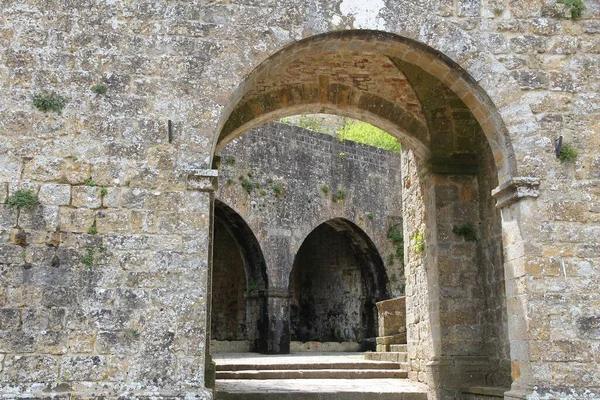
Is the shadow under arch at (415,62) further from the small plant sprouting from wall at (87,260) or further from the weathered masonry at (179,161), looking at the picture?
the small plant sprouting from wall at (87,260)

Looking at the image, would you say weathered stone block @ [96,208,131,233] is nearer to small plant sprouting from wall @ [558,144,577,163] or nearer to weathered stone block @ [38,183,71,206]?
weathered stone block @ [38,183,71,206]

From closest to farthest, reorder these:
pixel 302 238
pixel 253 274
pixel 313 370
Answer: pixel 313 370
pixel 253 274
pixel 302 238

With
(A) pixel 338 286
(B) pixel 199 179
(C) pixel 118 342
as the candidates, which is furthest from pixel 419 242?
(A) pixel 338 286

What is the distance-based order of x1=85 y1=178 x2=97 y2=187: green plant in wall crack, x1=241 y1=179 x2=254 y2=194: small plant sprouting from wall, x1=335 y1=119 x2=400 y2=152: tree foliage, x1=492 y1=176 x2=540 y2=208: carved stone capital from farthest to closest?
x1=335 y1=119 x2=400 y2=152: tree foliage
x1=241 y1=179 x2=254 y2=194: small plant sprouting from wall
x1=492 y1=176 x2=540 y2=208: carved stone capital
x1=85 y1=178 x2=97 y2=187: green plant in wall crack

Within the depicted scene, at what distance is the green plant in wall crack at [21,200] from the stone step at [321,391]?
3.36 m

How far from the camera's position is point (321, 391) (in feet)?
25.5

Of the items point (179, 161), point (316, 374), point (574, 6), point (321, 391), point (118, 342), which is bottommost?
point (321, 391)

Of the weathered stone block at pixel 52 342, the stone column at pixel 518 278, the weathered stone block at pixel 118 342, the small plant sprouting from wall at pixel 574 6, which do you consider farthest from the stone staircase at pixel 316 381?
the small plant sprouting from wall at pixel 574 6

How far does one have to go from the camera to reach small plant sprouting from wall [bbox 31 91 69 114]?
5.23 metres

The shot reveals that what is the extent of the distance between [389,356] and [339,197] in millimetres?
5378

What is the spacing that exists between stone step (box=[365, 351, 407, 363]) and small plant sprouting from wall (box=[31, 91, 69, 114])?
6175mm

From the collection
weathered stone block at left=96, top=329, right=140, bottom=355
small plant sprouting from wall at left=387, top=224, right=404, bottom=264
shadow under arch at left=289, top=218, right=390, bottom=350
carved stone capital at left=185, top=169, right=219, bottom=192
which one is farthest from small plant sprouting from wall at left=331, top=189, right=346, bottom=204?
weathered stone block at left=96, top=329, right=140, bottom=355

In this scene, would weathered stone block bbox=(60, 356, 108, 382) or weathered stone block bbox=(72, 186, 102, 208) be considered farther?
weathered stone block bbox=(72, 186, 102, 208)

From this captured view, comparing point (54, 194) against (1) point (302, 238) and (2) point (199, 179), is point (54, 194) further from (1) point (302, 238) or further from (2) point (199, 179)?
(1) point (302, 238)
